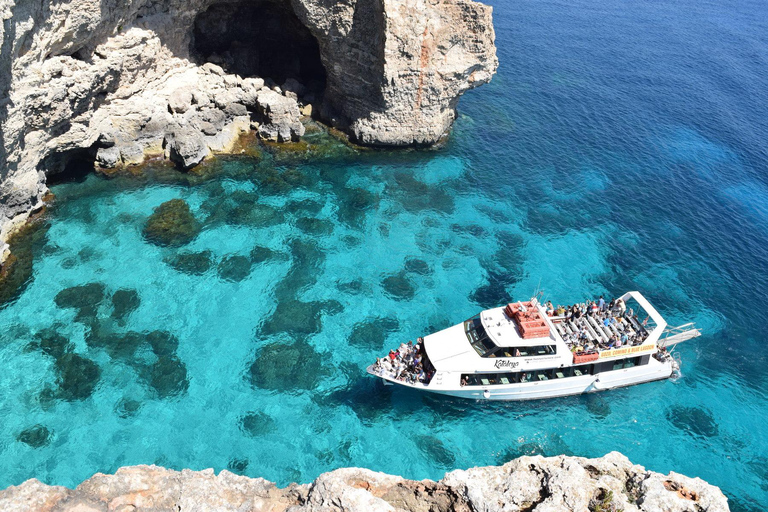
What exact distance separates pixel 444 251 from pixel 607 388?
12.8m

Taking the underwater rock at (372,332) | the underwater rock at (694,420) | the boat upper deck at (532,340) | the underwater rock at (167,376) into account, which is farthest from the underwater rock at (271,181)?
the underwater rock at (694,420)

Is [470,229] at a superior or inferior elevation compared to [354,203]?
inferior

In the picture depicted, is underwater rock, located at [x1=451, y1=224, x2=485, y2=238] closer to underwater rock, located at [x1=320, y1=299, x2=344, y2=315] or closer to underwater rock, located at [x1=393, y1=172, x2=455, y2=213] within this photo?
underwater rock, located at [x1=393, y1=172, x2=455, y2=213]

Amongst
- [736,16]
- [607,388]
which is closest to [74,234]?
[607,388]

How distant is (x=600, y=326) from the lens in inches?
1179

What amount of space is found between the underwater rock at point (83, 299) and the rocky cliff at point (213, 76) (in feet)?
18.5

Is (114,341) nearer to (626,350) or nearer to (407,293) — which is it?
(407,293)

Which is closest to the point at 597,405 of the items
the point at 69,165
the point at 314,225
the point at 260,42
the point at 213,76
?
the point at 314,225

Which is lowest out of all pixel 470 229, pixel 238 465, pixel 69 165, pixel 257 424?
pixel 238 465

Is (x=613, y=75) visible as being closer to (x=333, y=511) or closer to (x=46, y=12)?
(x=46, y=12)

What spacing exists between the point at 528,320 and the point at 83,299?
23548mm

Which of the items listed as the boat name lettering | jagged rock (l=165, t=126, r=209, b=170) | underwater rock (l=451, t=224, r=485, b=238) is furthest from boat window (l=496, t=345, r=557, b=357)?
jagged rock (l=165, t=126, r=209, b=170)

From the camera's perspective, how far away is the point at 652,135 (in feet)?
173

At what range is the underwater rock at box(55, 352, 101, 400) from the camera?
1035 inches
